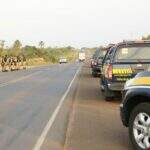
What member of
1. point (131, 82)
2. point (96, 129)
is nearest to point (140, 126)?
point (131, 82)

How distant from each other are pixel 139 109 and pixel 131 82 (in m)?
0.61

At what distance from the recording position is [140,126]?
8.65m

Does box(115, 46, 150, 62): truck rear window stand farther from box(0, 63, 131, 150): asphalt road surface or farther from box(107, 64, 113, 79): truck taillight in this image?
box(0, 63, 131, 150): asphalt road surface

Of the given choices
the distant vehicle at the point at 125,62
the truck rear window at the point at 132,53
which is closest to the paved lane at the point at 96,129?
the distant vehicle at the point at 125,62

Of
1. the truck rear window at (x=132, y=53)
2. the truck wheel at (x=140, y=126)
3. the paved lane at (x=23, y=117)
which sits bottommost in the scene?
the paved lane at (x=23, y=117)

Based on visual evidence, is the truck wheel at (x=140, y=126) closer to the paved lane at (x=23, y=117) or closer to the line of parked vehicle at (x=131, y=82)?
the line of parked vehicle at (x=131, y=82)

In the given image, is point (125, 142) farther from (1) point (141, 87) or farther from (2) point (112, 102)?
(2) point (112, 102)

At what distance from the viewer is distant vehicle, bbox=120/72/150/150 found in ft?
27.8

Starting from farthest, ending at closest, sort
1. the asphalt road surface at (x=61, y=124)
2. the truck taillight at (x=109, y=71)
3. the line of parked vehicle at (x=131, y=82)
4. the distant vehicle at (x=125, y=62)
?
the truck taillight at (x=109, y=71), the distant vehicle at (x=125, y=62), the asphalt road surface at (x=61, y=124), the line of parked vehicle at (x=131, y=82)

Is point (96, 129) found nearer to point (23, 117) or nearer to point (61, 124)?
point (61, 124)

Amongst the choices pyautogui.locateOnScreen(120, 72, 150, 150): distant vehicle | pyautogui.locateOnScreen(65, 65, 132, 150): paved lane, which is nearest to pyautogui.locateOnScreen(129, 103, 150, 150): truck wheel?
pyautogui.locateOnScreen(120, 72, 150, 150): distant vehicle

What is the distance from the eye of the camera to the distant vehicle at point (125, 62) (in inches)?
644

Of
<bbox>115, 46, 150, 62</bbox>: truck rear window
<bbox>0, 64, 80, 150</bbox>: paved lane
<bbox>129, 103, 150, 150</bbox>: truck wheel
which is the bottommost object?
<bbox>0, 64, 80, 150</bbox>: paved lane

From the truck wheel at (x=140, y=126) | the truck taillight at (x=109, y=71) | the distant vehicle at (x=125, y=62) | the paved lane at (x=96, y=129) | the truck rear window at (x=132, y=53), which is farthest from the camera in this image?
the truck taillight at (x=109, y=71)
